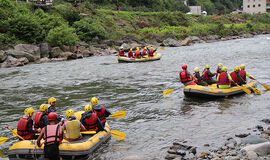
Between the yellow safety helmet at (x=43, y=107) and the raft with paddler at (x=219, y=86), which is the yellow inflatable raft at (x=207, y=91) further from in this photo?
the yellow safety helmet at (x=43, y=107)

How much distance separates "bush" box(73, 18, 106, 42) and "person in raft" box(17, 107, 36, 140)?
2885 centimetres

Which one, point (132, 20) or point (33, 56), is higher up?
point (132, 20)

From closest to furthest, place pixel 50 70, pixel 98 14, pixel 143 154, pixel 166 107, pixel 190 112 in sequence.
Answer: pixel 143 154 → pixel 190 112 → pixel 166 107 → pixel 50 70 → pixel 98 14

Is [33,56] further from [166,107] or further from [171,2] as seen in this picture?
[171,2]

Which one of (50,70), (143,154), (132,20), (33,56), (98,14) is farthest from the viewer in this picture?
(132,20)

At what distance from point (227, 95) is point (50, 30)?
77.6 feet

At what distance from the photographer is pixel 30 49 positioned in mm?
27594

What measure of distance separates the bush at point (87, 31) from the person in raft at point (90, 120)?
1127 inches

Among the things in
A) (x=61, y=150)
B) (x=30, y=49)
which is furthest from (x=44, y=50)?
(x=61, y=150)

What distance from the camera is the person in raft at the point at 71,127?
7.11 metres

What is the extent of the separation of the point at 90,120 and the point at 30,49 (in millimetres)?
22179

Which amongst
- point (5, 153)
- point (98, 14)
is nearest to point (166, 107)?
point (5, 153)

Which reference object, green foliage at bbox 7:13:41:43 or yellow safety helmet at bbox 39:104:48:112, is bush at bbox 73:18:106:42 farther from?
yellow safety helmet at bbox 39:104:48:112

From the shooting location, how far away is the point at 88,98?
13156 mm
